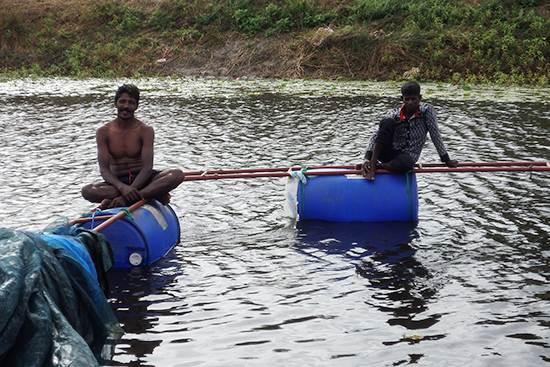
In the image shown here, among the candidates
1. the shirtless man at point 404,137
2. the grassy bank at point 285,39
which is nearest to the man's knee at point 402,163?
the shirtless man at point 404,137

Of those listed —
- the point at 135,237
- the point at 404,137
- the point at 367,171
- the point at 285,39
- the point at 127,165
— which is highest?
the point at 285,39

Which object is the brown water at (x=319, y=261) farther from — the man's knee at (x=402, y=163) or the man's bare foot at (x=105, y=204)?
the man's bare foot at (x=105, y=204)

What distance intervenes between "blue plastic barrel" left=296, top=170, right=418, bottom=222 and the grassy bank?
528 inches

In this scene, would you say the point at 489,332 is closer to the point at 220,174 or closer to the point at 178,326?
the point at 178,326

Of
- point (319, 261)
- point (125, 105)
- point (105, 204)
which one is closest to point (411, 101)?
point (319, 261)

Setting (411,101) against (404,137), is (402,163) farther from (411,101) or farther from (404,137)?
(411,101)

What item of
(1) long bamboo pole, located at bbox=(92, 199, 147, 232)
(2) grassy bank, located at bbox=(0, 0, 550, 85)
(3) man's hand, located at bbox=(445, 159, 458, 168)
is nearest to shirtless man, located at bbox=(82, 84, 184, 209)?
(1) long bamboo pole, located at bbox=(92, 199, 147, 232)

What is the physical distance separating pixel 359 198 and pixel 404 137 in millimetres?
827

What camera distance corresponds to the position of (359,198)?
6.42 metres

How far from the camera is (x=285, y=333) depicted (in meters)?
4.03

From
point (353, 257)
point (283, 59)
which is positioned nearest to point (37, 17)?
point (283, 59)

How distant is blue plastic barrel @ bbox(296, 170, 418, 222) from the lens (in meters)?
6.36

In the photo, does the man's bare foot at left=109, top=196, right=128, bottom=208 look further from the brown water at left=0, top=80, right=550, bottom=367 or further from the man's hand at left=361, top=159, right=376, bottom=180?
the man's hand at left=361, top=159, right=376, bottom=180

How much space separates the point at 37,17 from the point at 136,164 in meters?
26.5
